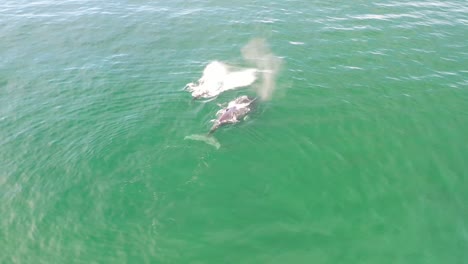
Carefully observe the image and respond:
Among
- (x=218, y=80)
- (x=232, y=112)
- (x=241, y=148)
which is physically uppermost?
(x=218, y=80)

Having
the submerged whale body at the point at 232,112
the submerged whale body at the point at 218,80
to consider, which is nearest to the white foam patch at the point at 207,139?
the submerged whale body at the point at 232,112

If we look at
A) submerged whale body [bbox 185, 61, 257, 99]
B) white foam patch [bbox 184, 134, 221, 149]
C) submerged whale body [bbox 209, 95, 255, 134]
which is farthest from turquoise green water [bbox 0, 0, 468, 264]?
submerged whale body [bbox 185, 61, 257, 99]

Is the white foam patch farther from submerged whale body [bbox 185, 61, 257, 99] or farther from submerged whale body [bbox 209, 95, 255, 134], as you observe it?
submerged whale body [bbox 185, 61, 257, 99]

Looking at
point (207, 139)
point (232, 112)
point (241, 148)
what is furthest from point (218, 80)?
point (241, 148)

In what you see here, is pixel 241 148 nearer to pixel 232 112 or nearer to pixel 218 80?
pixel 232 112

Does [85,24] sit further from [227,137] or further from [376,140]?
[376,140]

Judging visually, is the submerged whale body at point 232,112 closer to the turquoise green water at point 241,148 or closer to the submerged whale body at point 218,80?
the turquoise green water at point 241,148

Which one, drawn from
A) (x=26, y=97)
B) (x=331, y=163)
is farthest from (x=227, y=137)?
(x=26, y=97)

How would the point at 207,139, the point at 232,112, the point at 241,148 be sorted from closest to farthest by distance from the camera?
the point at 241,148, the point at 207,139, the point at 232,112
